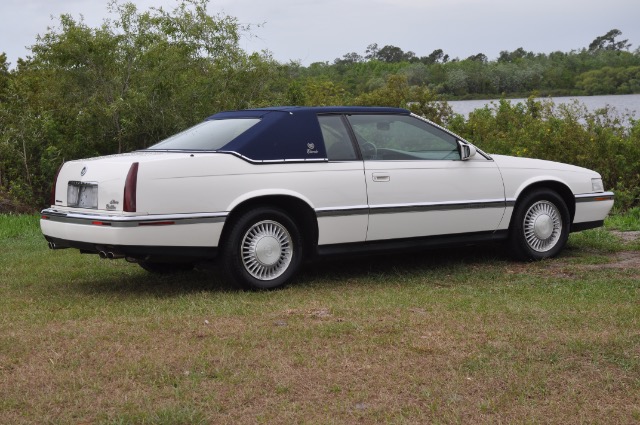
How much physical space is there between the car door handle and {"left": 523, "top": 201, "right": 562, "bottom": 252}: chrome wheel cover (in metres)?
1.70

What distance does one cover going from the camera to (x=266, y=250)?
793 centimetres

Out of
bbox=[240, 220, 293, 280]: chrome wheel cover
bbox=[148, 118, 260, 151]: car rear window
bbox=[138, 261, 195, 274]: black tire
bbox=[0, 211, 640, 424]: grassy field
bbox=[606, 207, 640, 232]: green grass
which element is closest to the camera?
bbox=[0, 211, 640, 424]: grassy field

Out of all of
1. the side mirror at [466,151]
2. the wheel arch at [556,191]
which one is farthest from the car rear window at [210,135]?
the wheel arch at [556,191]

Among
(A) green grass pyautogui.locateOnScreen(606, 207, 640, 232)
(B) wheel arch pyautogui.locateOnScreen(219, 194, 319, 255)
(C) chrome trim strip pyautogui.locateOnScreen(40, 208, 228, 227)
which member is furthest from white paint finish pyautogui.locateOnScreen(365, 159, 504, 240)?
(A) green grass pyautogui.locateOnScreen(606, 207, 640, 232)

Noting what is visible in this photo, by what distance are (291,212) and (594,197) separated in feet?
11.2

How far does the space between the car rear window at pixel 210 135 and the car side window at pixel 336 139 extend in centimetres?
60

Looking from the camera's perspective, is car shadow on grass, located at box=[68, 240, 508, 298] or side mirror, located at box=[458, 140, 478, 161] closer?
car shadow on grass, located at box=[68, 240, 508, 298]

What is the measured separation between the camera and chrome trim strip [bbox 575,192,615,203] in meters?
9.62

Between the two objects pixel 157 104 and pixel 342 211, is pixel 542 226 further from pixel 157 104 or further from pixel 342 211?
pixel 157 104

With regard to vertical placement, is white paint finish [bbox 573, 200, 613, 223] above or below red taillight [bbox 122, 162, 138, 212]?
below

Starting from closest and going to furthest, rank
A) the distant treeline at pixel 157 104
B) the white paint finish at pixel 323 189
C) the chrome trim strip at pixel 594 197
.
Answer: the white paint finish at pixel 323 189 → the chrome trim strip at pixel 594 197 → the distant treeline at pixel 157 104

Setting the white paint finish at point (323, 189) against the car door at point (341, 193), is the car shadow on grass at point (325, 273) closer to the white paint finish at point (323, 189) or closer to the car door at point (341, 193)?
the car door at point (341, 193)

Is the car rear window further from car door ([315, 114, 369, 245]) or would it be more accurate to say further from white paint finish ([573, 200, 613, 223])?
white paint finish ([573, 200, 613, 223])

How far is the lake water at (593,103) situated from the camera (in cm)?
1722
